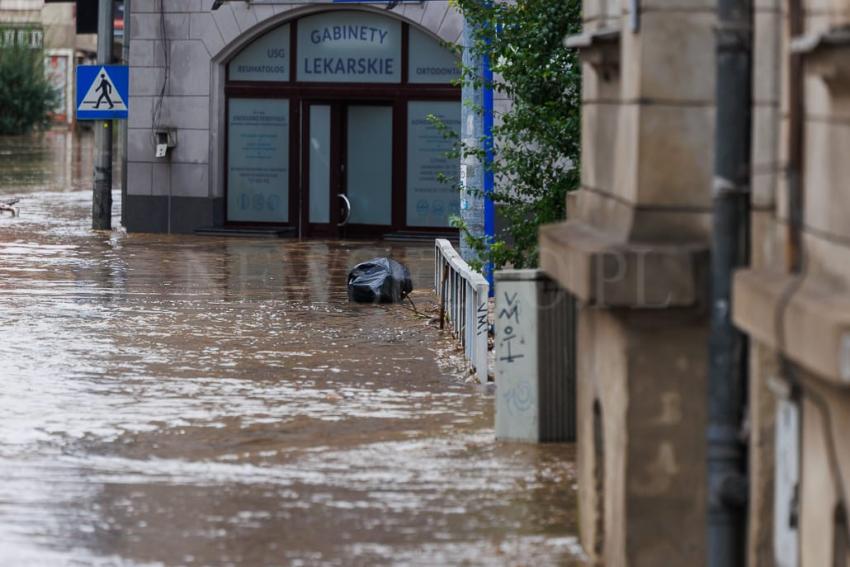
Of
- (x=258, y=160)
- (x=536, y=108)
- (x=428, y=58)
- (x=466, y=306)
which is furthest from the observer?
(x=258, y=160)

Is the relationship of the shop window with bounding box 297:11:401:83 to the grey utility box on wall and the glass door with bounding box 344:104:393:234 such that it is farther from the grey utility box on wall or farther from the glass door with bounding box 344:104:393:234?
the grey utility box on wall

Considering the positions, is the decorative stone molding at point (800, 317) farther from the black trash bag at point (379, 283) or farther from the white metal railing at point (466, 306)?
the black trash bag at point (379, 283)

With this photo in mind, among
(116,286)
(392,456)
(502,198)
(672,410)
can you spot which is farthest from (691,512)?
(116,286)

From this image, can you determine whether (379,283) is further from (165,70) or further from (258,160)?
(165,70)

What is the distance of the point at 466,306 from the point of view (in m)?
13.5

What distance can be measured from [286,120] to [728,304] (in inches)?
815

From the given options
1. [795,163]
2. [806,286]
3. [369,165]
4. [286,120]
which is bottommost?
[806,286]

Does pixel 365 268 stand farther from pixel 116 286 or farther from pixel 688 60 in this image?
pixel 688 60

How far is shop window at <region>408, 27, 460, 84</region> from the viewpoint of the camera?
25.7m

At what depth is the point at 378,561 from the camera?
7.73 metres

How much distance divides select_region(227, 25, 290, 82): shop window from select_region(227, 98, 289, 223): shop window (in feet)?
1.23

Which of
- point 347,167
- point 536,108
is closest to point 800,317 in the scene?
point 536,108

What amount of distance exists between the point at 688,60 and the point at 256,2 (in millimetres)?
19715

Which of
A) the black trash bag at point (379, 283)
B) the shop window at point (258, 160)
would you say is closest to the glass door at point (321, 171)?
the shop window at point (258, 160)
